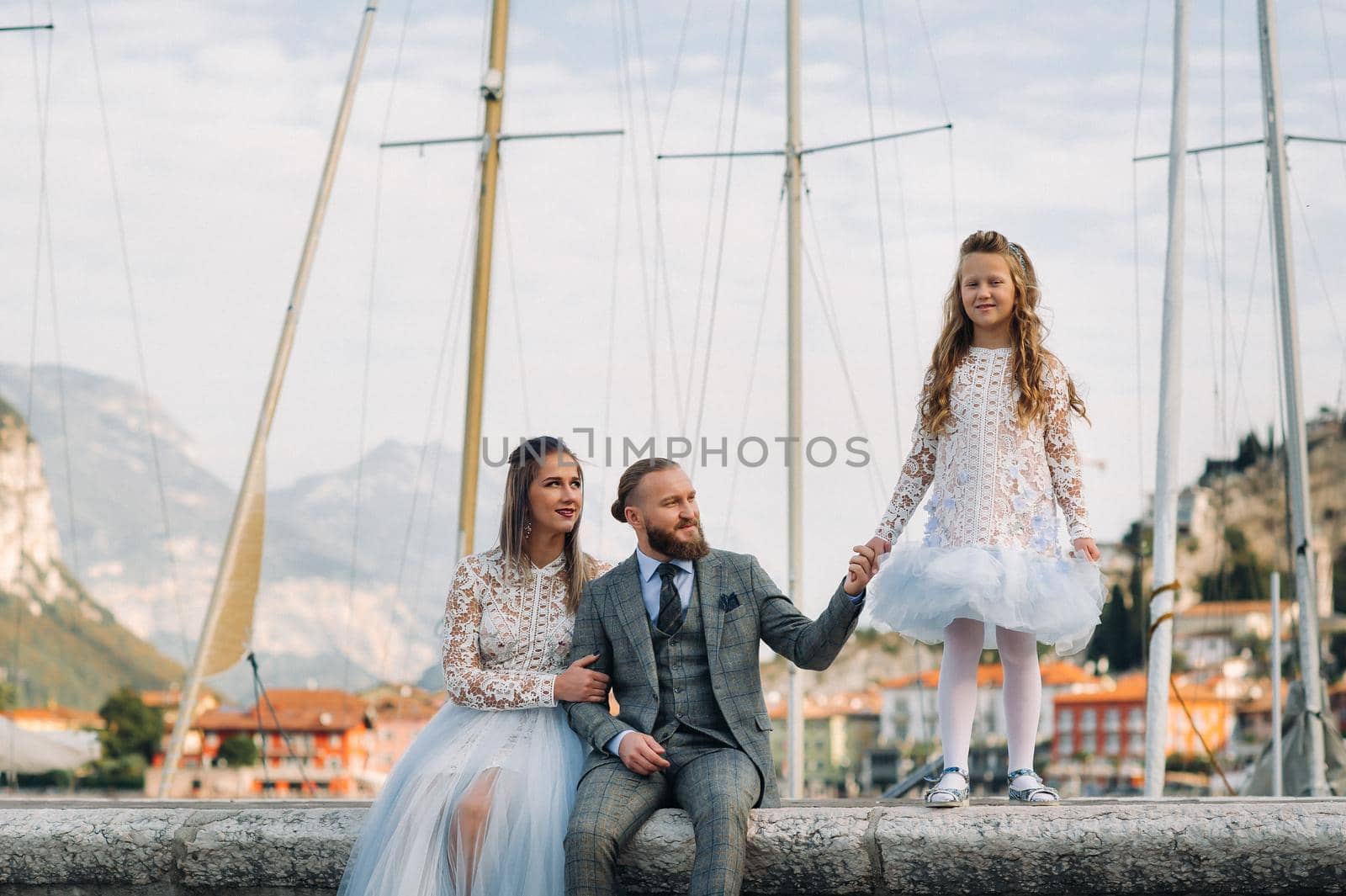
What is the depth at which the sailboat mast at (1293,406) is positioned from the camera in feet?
38.9

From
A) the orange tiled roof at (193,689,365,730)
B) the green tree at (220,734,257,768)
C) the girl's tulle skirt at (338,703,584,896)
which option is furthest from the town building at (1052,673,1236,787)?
the girl's tulle skirt at (338,703,584,896)

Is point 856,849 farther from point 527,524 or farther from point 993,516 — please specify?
point 527,524

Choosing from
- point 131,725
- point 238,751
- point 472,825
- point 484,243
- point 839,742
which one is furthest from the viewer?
point 839,742

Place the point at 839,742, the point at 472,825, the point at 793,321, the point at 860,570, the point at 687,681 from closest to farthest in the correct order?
the point at 472,825
the point at 860,570
the point at 687,681
the point at 793,321
the point at 839,742

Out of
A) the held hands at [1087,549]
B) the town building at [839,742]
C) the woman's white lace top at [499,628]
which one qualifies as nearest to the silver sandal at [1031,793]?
the held hands at [1087,549]

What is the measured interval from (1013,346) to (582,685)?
196cm

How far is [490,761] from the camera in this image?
16.3ft

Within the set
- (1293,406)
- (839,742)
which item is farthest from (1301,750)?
(839,742)

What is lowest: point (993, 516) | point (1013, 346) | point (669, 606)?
point (669, 606)

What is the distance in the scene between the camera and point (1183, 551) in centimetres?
11375

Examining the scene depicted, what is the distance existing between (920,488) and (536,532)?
1387 mm

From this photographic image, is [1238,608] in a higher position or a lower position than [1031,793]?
higher

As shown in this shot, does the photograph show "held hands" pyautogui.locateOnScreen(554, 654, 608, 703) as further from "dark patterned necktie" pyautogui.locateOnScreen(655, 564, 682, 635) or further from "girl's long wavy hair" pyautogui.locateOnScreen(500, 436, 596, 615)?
"girl's long wavy hair" pyautogui.locateOnScreen(500, 436, 596, 615)

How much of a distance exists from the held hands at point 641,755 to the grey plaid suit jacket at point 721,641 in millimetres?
77
